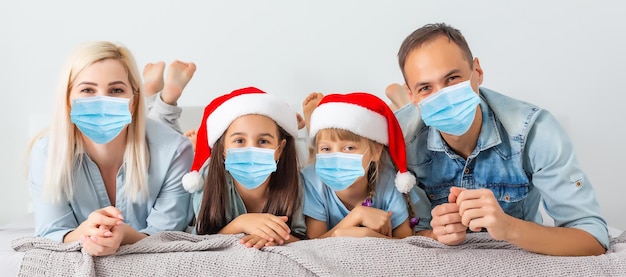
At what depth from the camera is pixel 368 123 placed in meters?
2.19

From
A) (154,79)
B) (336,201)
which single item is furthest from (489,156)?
(154,79)

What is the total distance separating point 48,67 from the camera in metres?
3.31

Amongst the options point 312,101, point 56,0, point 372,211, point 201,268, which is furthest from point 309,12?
point 201,268

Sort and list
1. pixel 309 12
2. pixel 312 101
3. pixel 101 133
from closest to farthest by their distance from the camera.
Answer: pixel 101 133
pixel 312 101
pixel 309 12

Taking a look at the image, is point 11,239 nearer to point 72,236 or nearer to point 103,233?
point 72,236

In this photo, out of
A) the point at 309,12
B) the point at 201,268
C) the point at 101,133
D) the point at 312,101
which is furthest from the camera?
the point at 309,12

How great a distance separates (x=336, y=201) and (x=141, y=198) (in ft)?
1.81

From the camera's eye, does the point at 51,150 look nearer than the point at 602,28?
Yes

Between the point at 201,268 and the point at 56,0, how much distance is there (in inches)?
74.2

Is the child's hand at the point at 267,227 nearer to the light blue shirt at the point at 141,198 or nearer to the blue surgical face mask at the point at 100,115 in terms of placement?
the light blue shirt at the point at 141,198

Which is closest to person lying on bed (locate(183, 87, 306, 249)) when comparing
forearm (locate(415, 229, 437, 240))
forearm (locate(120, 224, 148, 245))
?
forearm (locate(120, 224, 148, 245))

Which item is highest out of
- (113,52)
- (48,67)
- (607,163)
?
(113,52)

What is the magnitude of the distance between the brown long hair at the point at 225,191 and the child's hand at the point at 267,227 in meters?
0.12

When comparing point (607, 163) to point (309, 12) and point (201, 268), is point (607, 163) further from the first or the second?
point (201, 268)
